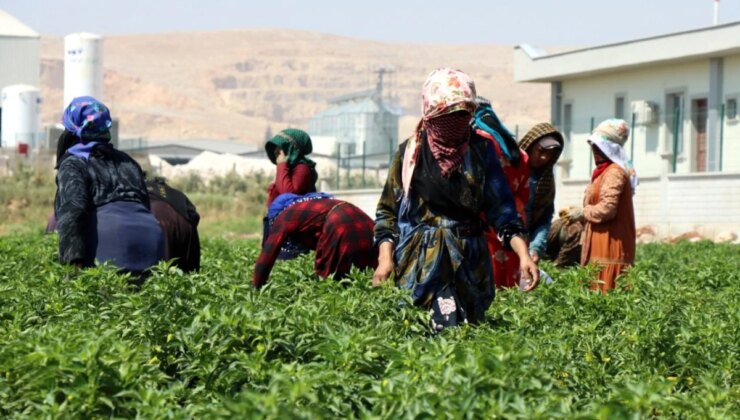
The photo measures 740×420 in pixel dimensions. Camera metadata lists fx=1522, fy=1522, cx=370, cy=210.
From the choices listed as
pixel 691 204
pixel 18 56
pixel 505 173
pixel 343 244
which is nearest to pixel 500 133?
pixel 505 173

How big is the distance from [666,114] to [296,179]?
25.4 m

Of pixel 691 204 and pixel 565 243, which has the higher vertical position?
pixel 565 243

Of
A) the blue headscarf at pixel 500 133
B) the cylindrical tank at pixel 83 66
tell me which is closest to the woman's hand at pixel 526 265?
the blue headscarf at pixel 500 133

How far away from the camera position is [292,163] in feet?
36.2

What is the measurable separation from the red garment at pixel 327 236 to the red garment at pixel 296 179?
1.38 metres

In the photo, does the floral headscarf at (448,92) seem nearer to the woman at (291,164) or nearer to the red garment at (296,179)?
the woman at (291,164)

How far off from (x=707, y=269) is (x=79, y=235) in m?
6.09

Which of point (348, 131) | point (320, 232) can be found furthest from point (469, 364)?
point (348, 131)

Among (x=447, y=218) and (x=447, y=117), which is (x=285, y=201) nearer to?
(x=447, y=218)

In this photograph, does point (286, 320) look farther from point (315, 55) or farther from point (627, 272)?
point (315, 55)

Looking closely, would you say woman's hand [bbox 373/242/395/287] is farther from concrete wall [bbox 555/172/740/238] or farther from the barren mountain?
the barren mountain

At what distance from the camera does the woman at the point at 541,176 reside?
9891 millimetres

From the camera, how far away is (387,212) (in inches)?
294

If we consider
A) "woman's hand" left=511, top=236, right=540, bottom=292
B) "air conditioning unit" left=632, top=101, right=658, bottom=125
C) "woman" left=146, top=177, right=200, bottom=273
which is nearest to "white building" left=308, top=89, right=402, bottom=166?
"air conditioning unit" left=632, top=101, right=658, bottom=125
